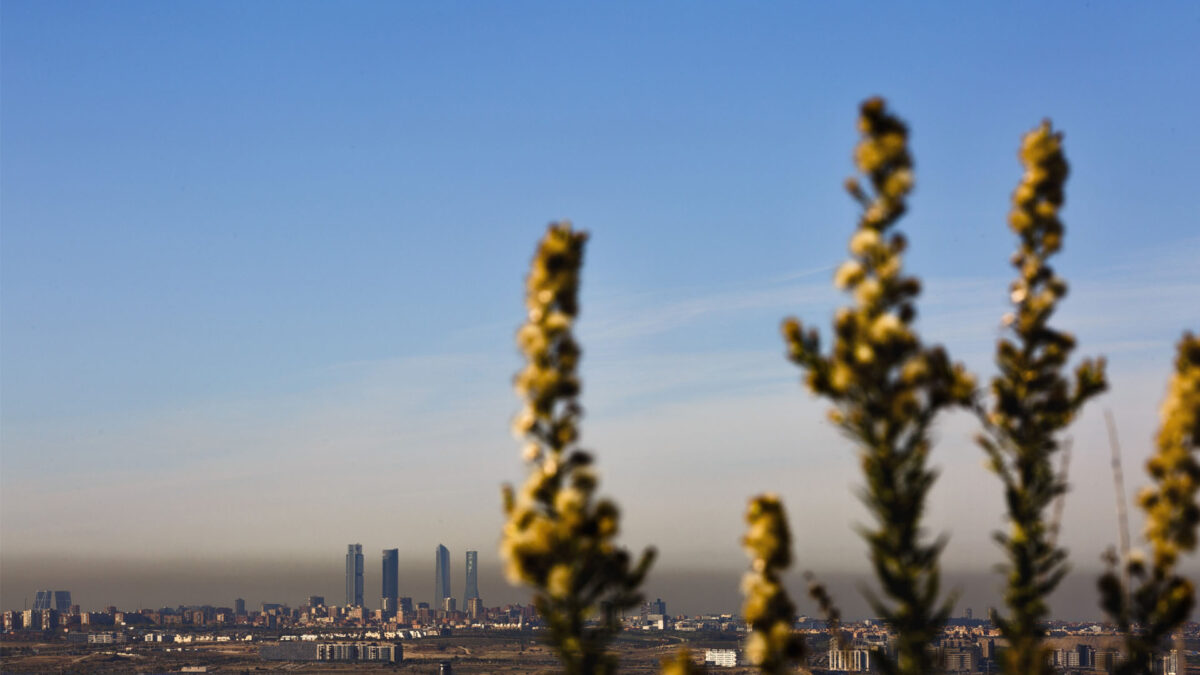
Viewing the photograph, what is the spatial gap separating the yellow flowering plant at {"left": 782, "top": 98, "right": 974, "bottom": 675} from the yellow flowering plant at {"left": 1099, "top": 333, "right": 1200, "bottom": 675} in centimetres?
265

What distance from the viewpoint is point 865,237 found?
418 inches

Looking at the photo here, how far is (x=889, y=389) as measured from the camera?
10.4 meters

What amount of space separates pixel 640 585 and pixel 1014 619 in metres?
4.30

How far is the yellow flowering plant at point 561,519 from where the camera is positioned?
10.0 m

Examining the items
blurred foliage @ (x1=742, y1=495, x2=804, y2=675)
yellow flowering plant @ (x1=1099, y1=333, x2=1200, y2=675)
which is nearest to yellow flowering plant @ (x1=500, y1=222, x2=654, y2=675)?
blurred foliage @ (x1=742, y1=495, x2=804, y2=675)

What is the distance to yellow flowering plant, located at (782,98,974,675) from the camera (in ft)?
33.9

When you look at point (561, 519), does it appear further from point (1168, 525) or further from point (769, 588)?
point (1168, 525)

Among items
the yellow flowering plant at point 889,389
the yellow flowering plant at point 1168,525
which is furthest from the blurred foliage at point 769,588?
the yellow flowering plant at point 1168,525

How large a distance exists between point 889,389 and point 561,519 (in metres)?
2.78

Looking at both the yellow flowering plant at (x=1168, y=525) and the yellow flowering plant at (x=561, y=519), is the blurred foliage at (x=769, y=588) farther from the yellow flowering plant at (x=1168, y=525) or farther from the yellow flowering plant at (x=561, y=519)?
the yellow flowering plant at (x=1168, y=525)

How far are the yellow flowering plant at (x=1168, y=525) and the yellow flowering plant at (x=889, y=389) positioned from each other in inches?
104

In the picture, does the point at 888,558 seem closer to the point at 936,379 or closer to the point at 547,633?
the point at 936,379

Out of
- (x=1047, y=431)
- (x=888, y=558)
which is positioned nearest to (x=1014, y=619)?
(x=1047, y=431)

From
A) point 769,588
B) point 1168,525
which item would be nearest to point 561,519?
point 769,588
